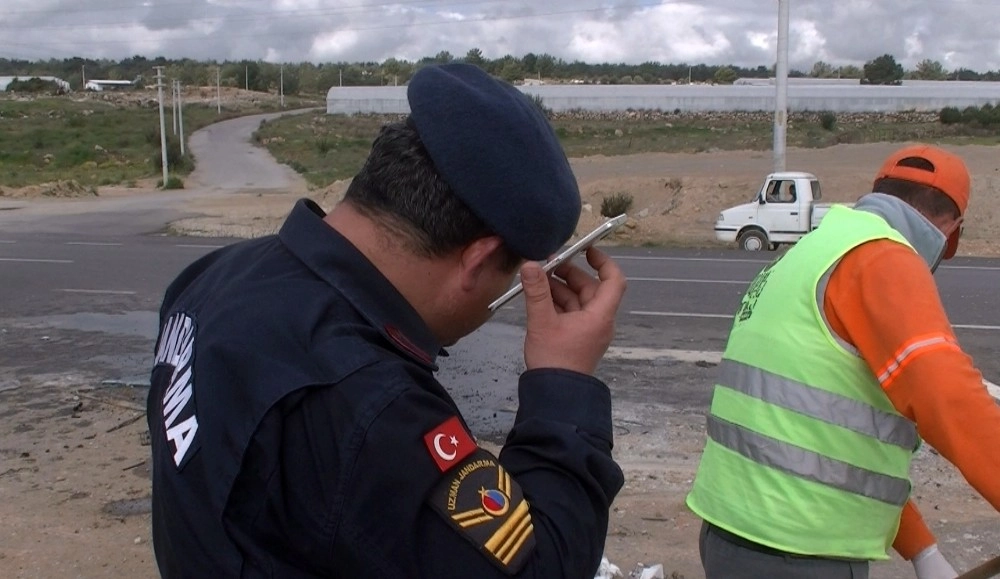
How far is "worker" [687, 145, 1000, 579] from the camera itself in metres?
1.93

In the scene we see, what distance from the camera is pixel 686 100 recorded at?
71.3 metres

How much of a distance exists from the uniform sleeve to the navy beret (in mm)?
261

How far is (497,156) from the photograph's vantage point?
1372 millimetres

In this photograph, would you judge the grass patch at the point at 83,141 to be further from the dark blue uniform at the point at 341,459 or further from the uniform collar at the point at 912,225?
the dark blue uniform at the point at 341,459

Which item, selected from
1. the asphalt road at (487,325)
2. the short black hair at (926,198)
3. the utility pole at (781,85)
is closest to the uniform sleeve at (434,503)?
the short black hair at (926,198)

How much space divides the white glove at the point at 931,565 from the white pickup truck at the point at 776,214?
55.8 feet

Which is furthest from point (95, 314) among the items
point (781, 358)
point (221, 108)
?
point (221, 108)

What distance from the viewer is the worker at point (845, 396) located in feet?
6.32

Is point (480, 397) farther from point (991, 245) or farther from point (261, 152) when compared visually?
point (261, 152)

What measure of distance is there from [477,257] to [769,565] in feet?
4.22

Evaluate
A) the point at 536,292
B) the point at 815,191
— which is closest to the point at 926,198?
the point at 536,292

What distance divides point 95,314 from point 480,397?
5.79m

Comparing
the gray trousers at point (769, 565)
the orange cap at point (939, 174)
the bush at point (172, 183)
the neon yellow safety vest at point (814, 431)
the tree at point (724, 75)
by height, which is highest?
the tree at point (724, 75)

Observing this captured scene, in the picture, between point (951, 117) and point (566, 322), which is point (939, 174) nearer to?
point (566, 322)
